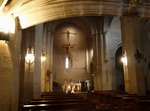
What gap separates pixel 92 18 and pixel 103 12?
11799mm

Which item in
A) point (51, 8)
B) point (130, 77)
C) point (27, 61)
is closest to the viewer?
point (51, 8)

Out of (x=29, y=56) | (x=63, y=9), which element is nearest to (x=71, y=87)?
(x=29, y=56)

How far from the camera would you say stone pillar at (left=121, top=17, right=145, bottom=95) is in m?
8.97

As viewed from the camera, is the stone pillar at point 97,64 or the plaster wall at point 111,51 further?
the stone pillar at point 97,64

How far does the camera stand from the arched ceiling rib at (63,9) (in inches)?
221

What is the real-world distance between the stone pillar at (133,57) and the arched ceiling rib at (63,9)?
2.60 metres

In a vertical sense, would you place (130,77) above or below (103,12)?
below

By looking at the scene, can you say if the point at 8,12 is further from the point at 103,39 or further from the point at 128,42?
the point at 103,39

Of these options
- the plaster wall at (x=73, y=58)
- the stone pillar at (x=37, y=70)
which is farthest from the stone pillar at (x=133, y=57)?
the plaster wall at (x=73, y=58)

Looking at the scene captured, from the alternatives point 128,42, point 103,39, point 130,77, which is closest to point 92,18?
point 103,39

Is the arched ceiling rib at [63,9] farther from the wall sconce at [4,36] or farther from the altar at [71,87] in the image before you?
the altar at [71,87]

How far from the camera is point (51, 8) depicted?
606cm

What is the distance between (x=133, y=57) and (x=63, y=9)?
520 centimetres

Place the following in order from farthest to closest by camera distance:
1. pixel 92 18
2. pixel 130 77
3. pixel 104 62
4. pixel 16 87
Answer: pixel 92 18
pixel 104 62
pixel 130 77
pixel 16 87
